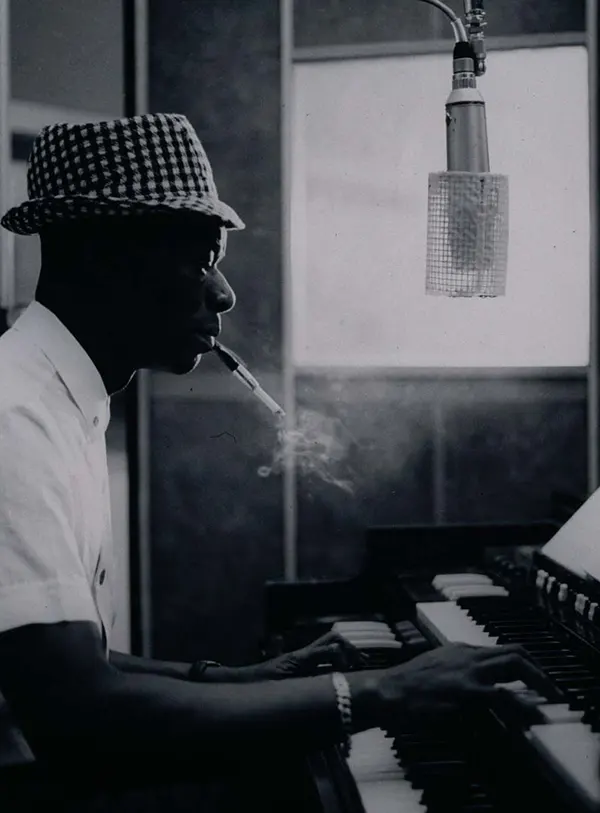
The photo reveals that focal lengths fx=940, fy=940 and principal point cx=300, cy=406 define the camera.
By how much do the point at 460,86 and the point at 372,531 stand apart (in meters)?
1.02

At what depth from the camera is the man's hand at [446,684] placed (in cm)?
119

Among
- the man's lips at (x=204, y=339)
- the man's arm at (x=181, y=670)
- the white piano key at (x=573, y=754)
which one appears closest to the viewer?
the white piano key at (x=573, y=754)

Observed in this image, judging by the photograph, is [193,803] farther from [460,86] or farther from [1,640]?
[460,86]

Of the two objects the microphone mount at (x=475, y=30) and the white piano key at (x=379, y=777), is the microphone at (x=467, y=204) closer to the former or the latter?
the microphone mount at (x=475, y=30)

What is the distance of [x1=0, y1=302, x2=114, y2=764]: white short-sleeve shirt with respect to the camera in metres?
1.21

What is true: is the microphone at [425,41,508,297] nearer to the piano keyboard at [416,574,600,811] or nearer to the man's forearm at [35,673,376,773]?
the piano keyboard at [416,574,600,811]

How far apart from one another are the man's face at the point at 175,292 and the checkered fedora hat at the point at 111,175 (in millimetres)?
53

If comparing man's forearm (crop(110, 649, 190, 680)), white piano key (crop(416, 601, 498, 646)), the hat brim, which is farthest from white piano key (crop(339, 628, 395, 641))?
the hat brim

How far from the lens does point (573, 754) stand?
1.09m

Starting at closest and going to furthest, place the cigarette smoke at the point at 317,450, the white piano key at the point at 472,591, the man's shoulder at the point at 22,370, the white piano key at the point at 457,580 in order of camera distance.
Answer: the man's shoulder at the point at 22,370
the white piano key at the point at 472,591
the white piano key at the point at 457,580
the cigarette smoke at the point at 317,450

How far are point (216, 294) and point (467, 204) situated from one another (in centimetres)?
71

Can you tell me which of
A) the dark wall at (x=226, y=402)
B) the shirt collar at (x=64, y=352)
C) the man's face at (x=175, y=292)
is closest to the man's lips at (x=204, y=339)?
the man's face at (x=175, y=292)

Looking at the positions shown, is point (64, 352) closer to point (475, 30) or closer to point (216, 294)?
point (216, 294)

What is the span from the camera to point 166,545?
2.85 meters
